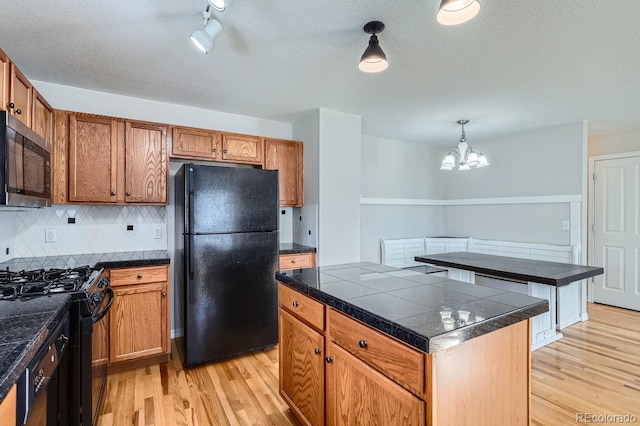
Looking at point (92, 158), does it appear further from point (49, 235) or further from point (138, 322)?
point (138, 322)

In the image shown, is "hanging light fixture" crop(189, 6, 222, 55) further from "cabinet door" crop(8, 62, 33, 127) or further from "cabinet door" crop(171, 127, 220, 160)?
"cabinet door" crop(171, 127, 220, 160)

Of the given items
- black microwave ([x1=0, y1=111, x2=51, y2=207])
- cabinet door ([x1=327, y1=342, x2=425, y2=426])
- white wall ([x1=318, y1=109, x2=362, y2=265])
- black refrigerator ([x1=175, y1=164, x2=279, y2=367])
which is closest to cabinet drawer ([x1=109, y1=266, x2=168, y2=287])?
black refrigerator ([x1=175, y1=164, x2=279, y2=367])

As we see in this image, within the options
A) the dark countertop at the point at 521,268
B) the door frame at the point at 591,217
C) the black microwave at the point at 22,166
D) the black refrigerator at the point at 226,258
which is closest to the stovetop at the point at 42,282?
the black microwave at the point at 22,166

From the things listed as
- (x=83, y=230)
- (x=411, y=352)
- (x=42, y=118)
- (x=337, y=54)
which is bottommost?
(x=411, y=352)

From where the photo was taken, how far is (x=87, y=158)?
2586 millimetres

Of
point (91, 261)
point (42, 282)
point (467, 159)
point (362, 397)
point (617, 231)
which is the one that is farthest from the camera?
point (617, 231)

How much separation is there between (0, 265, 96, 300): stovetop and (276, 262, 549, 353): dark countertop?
1098mm

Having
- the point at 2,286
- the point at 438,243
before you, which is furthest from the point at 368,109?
the point at 2,286

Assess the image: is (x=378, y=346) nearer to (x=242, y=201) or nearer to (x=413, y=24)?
(x=413, y=24)

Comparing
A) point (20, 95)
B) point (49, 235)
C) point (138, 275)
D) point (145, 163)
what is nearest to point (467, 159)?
point (145, 163)

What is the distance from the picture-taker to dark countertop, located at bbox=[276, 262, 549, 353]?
41.9 inches

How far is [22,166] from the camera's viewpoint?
177cm

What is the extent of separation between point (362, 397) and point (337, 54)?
1.99m

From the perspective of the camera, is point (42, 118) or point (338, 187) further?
point (338, 187)
